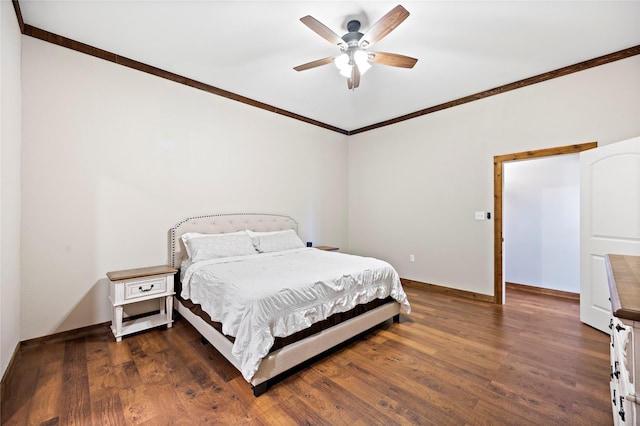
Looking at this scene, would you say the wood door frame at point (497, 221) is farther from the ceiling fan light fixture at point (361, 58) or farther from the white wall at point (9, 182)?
the white wall at point (9, 182)

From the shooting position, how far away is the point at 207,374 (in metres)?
2.16

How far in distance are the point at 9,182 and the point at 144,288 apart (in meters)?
1.34

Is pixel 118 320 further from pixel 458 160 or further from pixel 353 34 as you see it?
pixel 458 160

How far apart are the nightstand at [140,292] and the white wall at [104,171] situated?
31cm

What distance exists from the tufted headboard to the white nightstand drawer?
47 centimetres

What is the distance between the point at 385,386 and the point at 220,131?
11.6 feet

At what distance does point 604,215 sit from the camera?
2947mm

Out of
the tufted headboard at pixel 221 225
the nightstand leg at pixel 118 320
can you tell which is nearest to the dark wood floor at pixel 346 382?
the nightstand leg at pixel 118 320

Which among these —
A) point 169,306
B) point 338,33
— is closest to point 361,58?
point 338,33

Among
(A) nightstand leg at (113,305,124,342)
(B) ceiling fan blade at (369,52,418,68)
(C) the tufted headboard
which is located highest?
(B) ceiling fan blade at (369,52,418,68)

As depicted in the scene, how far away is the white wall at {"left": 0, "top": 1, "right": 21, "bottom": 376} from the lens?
6.38 ft

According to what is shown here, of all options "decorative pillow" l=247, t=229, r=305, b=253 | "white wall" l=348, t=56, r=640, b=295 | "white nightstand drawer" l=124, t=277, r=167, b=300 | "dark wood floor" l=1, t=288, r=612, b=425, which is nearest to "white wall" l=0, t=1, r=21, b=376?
"dark wood floor" l=1, t=288, r=612, b=425

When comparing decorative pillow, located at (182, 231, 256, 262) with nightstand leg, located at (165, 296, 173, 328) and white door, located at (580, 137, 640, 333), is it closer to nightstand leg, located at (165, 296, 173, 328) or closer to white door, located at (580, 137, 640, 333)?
nightstand leg, located at (165, 296, 173, 328)

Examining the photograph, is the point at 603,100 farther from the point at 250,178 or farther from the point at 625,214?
the point at 250,178
